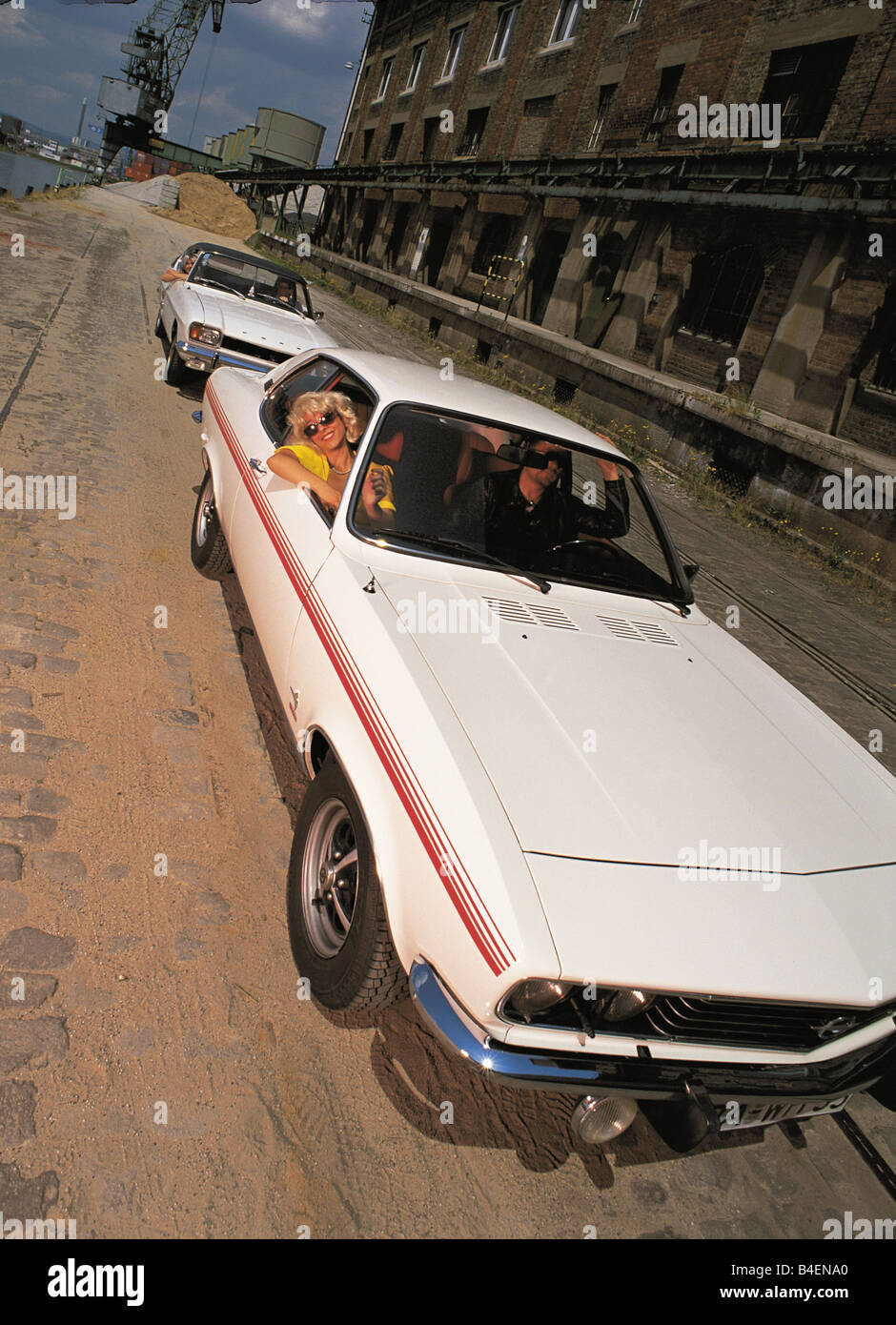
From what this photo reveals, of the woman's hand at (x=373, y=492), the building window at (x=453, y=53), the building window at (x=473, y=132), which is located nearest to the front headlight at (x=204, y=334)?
the woman's hand at (x=373, y=492)

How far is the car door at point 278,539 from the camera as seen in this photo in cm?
320

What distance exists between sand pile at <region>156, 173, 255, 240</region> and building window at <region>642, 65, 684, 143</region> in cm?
2381

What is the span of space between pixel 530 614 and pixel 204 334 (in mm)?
6741

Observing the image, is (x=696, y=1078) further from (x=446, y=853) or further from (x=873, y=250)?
(x=873, y=250)

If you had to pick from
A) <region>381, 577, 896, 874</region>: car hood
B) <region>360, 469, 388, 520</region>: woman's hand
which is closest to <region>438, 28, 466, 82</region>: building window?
<region>360, 469, 388, 520</region>: woman's hand

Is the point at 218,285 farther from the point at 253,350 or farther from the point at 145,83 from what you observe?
the point at 145,83

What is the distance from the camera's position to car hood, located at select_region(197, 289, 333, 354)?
8.47 m

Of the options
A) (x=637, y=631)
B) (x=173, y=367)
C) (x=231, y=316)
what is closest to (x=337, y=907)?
(x=637, y=631)

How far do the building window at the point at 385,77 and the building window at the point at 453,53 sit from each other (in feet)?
24.5

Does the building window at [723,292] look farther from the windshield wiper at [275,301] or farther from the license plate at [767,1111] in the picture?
the license plate at [767,1111]

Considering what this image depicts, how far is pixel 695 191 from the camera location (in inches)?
602

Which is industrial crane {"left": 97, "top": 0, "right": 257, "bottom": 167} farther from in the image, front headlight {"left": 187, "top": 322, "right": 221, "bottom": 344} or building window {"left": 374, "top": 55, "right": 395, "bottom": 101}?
front headlight {"left": 187, "top": 322, "right": 221, "bottom": 344}

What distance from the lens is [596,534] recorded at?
384 cm

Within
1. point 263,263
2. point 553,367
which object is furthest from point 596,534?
point 553,367
